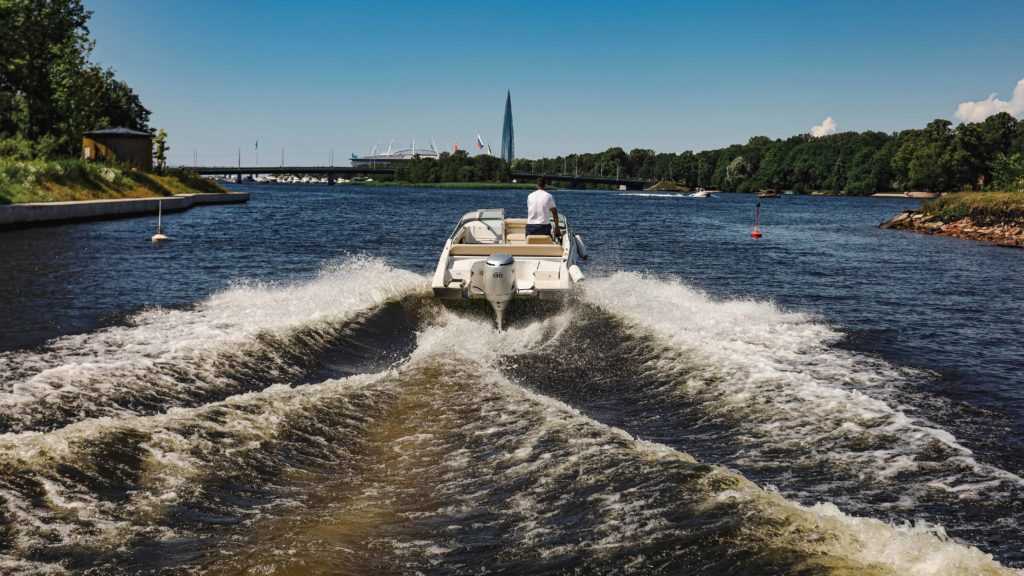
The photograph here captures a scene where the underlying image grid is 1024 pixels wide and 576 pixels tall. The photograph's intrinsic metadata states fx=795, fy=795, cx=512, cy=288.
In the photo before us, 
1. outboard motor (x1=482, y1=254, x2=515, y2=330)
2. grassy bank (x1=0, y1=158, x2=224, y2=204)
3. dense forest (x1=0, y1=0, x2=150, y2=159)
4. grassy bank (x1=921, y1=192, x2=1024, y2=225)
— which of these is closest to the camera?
outboard motor (x1=482, y1=254, x2=515, y2=330)

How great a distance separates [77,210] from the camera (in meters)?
37.3

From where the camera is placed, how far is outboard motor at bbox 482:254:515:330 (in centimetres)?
1352

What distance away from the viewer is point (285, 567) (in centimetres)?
495

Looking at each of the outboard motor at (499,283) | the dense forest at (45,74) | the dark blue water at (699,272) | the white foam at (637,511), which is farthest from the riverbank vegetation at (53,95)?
the white foam at (637,511)

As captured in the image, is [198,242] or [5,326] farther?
[198,242]

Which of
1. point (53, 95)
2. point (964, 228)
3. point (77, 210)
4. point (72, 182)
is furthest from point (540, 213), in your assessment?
point (53, 95)

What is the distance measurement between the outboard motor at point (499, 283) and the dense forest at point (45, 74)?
167 feet

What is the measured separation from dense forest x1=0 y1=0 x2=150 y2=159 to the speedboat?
160 feet

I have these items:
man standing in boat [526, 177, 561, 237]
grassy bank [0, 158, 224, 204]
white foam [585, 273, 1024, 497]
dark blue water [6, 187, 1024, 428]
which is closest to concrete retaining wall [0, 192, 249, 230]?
dark blue water [6, 187, 1024, 428]

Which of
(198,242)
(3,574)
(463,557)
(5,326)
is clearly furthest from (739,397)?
(198,242)

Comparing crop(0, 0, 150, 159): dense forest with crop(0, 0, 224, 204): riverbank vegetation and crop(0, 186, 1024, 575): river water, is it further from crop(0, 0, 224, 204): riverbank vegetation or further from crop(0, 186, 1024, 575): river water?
crop(0, 186, 1024, 575): river water

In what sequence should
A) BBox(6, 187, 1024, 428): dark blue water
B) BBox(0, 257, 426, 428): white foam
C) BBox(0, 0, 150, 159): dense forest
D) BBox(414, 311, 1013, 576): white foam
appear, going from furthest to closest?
BBox(0, 0, 150, 159): dense forest, BBox(6, 187, 1024, 428): dark blue water, BBox(0, 257, 426, 428): white foam, BBox(414, 311, 1013, 576): white foam

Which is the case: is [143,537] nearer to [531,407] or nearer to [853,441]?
[531,407]

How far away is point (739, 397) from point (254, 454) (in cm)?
580
